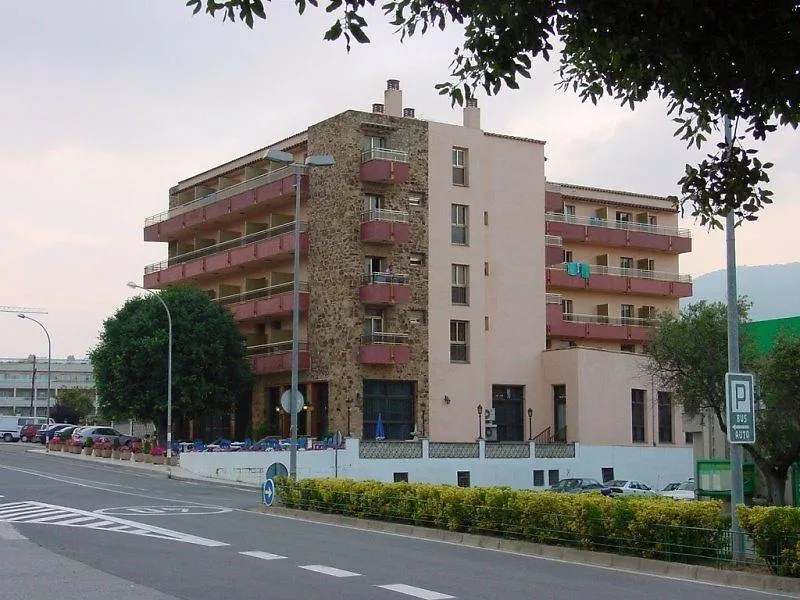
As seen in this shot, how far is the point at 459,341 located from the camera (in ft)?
Result: 193

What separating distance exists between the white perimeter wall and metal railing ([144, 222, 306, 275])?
14.4 metres

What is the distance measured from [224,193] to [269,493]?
38821 millimetres

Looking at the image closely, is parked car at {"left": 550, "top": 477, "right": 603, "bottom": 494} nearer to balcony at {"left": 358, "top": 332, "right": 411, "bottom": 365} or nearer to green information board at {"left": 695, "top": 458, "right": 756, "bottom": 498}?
balcony at {"left": 358, "top": 332, "right": 411, "bottom": 365}

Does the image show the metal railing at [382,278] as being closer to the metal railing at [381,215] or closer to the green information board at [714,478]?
the metal railing at [381,215]

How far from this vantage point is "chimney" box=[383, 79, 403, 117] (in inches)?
2372

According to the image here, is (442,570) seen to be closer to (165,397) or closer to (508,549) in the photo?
(508,549)

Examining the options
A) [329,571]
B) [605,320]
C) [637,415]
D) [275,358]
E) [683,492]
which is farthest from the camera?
[605,320]

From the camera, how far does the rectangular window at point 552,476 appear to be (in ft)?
179

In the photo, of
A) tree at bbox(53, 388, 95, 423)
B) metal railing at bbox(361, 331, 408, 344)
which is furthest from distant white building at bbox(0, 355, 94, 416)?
metal railing at bbox(361, 331, 408, 344)

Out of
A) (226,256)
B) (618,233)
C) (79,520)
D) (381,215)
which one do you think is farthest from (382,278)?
(79,520)

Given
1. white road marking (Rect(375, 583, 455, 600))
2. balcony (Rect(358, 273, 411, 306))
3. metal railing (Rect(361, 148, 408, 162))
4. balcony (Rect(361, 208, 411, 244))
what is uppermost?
metal railing (Rect(361, 148, 408, 162))

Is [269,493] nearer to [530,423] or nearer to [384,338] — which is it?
[384,338]

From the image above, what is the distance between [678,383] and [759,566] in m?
19.7

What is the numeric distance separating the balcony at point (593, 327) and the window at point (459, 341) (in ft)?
23.2
